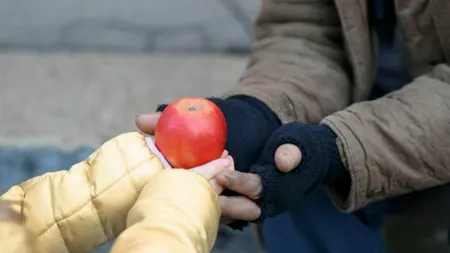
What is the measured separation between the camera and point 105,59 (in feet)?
4.71

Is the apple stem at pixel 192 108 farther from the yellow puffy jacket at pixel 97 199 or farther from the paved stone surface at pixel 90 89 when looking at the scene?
the paved stone surface at pixel 90 89

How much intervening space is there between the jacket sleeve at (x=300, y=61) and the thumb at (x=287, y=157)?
0.12 meters

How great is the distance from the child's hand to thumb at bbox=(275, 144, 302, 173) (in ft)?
0.13

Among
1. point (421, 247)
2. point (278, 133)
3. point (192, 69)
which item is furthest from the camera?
point (192, 69)

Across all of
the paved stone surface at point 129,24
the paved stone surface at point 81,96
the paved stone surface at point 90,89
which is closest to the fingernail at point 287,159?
the paved stone surface at point 81,96

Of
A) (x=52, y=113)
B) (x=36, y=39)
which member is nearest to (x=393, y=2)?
(x=52, y=113)

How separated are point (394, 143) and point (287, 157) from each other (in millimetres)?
115

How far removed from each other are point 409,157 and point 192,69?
796 millimetres

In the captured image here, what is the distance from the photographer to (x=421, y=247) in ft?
2.28

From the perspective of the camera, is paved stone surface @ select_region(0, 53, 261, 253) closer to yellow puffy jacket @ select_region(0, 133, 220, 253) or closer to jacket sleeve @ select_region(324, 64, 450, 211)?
jacket sleeve @ select_region(324, 64, 450, 211)

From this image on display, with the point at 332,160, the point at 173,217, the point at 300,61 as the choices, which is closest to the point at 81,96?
the point at 300,61

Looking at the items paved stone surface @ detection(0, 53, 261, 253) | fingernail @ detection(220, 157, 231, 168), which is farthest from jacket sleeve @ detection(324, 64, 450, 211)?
→ paved stone surface @ detection(0, 53, 261, 253)

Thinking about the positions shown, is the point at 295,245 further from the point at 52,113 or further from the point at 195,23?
the point at 195,23

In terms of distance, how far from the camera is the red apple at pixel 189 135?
52 centimetres
